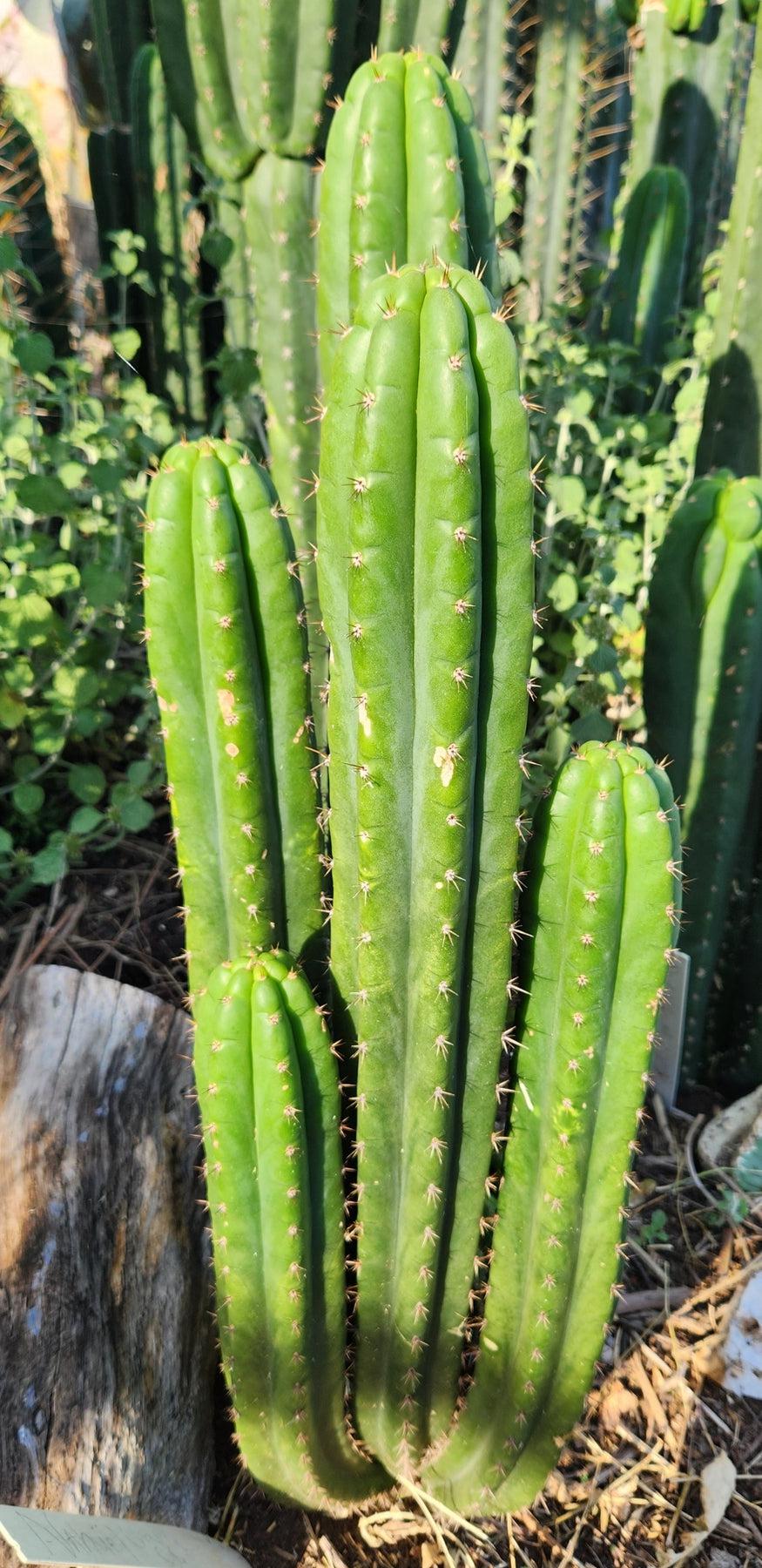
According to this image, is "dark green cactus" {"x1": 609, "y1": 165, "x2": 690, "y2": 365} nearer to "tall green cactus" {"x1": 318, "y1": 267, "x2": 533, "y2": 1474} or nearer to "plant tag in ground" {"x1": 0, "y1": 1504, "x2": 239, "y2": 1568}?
"tall green cactus" {"x1": 318, "y1": 267, "x2": 533, "y2": 1474}

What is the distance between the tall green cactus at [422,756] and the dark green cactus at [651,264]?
2469mm

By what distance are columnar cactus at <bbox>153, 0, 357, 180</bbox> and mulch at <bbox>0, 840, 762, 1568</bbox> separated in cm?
165

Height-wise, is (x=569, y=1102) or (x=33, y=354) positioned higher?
(x=33, y=354)

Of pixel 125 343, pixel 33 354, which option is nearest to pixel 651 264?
pixel 125 343

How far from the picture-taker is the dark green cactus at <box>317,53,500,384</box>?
157 centimetres

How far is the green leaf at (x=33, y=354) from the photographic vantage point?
7.25 feet

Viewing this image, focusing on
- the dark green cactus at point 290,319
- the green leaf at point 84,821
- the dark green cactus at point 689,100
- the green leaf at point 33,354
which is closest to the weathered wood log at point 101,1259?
the green leaf at point 84,821

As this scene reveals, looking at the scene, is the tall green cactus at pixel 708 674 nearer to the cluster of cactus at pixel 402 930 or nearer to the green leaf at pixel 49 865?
the cluster of cactus at pixel 402 930

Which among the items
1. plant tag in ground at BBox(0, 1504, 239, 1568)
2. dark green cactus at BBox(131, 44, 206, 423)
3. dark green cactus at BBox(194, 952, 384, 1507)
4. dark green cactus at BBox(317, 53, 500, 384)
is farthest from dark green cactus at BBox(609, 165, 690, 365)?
plant tag in ground at BBox(0, 1504, 239, 1568)

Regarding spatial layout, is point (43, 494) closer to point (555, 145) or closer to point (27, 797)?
point (27, 797)

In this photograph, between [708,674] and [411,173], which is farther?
[708,674]

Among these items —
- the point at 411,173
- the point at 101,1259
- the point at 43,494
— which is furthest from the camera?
the point at 43,494

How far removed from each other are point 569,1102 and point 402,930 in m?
0.30

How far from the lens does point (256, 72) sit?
2.37m
